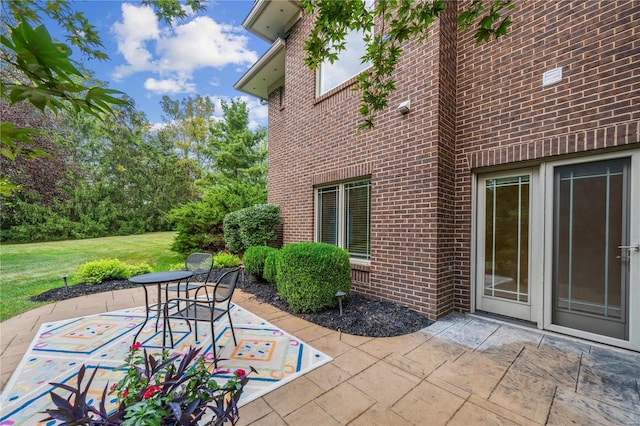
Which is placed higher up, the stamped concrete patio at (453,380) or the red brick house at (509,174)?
the red brick house at (509,174)

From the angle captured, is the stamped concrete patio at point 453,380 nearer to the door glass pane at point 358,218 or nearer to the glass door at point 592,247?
the glass door at point 592,247

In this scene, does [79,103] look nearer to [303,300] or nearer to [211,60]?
[303,300]

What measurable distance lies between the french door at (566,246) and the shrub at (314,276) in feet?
6.94

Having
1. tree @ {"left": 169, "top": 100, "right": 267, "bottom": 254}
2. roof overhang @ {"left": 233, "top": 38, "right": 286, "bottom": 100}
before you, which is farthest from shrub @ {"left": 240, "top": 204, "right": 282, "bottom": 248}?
roof overhang @ {"left": 233, "top": 38, "right": 286, "bottom": 100}

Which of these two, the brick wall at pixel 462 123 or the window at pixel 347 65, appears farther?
the window at pixel 347 65

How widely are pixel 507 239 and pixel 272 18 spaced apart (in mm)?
6960

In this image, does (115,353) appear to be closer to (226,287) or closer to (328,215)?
(226,287)

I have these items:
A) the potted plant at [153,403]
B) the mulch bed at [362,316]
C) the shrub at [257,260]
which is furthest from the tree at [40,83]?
the shrub at [257,260]

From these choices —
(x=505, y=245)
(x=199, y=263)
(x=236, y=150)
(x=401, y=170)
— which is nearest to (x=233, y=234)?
(x=199, y=263)

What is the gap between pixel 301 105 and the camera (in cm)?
622

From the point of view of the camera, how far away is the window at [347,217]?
4859mm

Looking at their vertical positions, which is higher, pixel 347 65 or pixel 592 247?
pixel 347 65

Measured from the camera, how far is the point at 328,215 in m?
5.59

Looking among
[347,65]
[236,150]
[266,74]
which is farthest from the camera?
[236,150]
